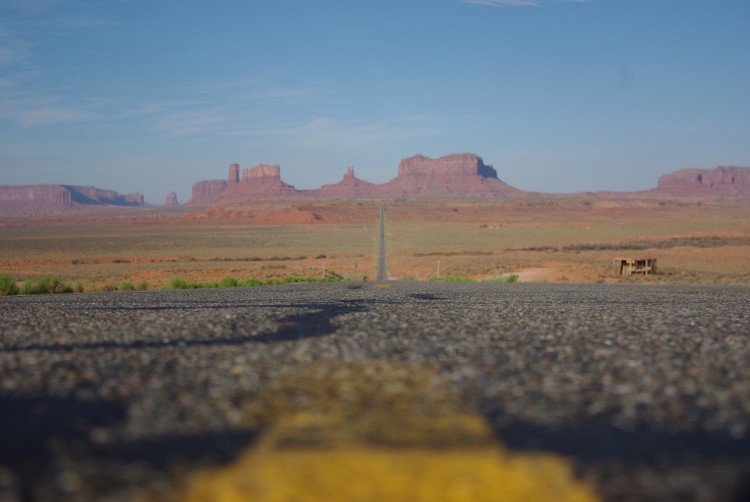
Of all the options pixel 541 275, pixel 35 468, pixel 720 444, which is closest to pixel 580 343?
pixel 720 444

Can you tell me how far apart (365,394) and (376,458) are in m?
1.94

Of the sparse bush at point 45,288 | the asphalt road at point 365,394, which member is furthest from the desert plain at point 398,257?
the asphalt road at point 365,394

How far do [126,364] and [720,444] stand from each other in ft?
22.4

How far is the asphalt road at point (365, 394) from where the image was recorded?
5.32 meters

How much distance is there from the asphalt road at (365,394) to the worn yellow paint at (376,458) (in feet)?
0.20

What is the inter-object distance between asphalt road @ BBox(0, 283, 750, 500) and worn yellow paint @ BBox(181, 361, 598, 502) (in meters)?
0.06

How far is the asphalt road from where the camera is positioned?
17.5 ft

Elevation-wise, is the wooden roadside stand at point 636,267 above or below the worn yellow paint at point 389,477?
below

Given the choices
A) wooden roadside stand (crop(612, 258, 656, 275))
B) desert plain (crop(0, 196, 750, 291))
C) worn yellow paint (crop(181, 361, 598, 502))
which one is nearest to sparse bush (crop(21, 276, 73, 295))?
desert plain (crop(0, 196, 750, 291))

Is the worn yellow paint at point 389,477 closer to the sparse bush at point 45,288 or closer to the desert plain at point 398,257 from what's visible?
the sparse bush at point 45,288

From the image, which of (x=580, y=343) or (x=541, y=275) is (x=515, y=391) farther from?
(x=541, y=275)

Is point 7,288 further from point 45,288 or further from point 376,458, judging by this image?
point 376,458

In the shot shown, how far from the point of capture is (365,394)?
7.55 m

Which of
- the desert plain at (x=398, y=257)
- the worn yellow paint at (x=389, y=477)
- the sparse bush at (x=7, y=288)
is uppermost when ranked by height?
the worn yellow paint at (x=389, y=477)
